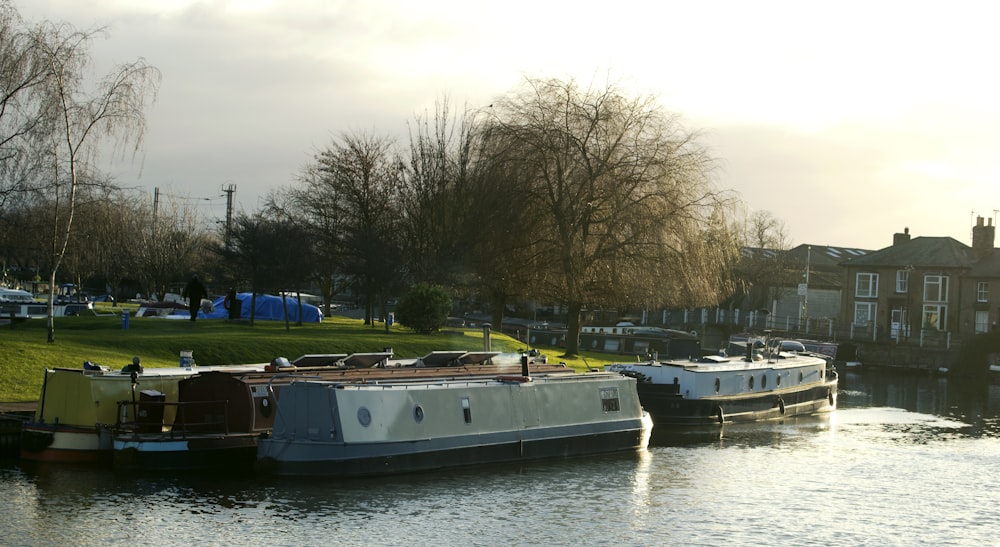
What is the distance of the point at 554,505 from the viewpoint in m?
22.2

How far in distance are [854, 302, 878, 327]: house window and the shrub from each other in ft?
168

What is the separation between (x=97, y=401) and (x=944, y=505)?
18623 mm

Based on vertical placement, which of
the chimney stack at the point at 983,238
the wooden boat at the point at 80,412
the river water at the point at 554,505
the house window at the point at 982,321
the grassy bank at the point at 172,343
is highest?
the chimney stack at the point at 983,238

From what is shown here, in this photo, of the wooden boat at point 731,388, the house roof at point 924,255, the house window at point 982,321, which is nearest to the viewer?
the wooden boat at point 731,388

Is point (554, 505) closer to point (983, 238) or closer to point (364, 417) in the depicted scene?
point (364, 417)

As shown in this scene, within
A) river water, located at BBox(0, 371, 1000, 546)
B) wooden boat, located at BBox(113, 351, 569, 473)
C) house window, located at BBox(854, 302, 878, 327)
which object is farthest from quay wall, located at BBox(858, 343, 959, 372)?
wooden boat, located at BBox(113, 351, 569, 473)

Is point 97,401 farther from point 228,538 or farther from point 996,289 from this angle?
point 996,289

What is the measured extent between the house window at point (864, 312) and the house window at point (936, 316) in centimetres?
469

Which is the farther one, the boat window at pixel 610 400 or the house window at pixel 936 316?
the house window at pixel 936 316

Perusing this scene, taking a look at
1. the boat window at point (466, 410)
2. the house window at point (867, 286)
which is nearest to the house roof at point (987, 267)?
the house window at point (867, 286)

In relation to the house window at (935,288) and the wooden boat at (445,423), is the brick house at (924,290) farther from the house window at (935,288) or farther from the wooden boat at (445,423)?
the wooden boat at (445,423)

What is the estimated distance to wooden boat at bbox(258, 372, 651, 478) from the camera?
23031mm

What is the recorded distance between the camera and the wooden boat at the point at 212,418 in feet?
74.6

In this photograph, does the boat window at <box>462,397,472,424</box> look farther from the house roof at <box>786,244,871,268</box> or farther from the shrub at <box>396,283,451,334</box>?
the house roof at <box>786,244,871,268</box>
